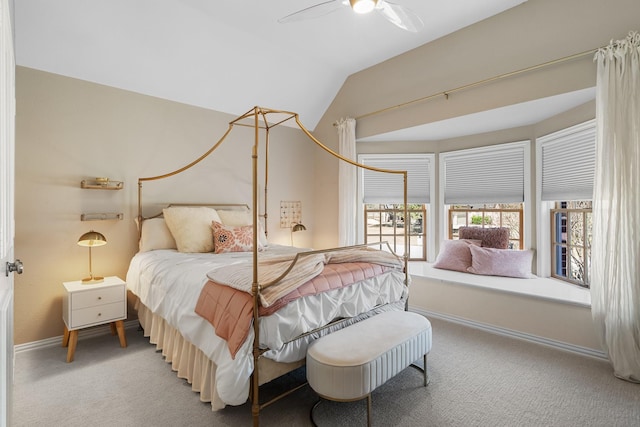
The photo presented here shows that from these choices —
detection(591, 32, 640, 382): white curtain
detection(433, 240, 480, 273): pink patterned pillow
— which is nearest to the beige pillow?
detection(433, 240, 480, 273): pink patterned pillow

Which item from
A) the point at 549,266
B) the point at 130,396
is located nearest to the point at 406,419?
the point at 130,396

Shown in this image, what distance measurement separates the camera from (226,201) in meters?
4.05

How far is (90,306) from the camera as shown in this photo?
2.66m

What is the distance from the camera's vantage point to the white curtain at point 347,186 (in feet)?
14.1

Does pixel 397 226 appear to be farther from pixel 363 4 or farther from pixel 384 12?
pixel 363 4

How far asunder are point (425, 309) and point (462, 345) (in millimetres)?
860

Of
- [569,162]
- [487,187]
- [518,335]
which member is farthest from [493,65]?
[518,335]

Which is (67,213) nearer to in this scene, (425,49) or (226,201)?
(226,201)

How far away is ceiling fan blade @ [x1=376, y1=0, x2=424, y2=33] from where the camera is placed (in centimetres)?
210

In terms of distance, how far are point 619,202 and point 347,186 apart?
267 cm

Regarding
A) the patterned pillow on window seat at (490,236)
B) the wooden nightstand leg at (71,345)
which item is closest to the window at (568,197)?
the patterned pillow on window seat at (490,236)

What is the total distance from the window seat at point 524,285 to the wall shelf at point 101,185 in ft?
10.7

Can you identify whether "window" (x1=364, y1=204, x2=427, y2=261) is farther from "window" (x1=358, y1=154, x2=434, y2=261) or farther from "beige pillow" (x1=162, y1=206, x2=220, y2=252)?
"beige pillow" (x1=162, y1=206, x2=220, y2=252)

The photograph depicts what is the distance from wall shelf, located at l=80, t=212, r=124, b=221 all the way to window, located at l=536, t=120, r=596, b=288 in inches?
172
